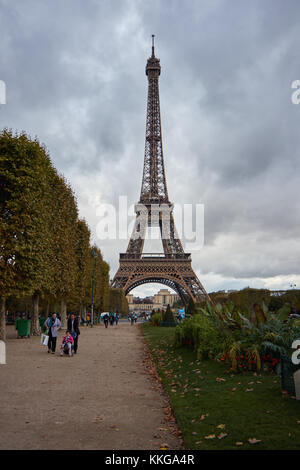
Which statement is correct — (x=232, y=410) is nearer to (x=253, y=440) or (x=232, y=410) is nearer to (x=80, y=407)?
(x=253, y=440)

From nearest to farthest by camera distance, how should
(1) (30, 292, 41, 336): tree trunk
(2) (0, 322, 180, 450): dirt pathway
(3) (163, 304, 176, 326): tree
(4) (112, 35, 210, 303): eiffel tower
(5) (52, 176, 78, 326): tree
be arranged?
(2) (0, 322, 180, 450): dirt pathway, (1) (30, 292, 41, 336): tree trunk, (5) (52, 176, 78, 326): tree, (3) (163, 304, 176, 326): tree, (4) (112, 35, 210, 303): eiffel tower

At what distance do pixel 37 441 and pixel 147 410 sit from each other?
8.65 ft

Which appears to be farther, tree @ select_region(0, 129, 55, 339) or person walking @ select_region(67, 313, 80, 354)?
tree @ select_region(0, 129, 55, 339)

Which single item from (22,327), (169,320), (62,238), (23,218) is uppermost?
(23,218)

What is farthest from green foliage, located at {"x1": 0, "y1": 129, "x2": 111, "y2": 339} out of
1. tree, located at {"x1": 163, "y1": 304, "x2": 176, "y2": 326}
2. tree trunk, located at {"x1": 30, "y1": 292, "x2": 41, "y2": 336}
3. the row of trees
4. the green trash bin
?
→ tree, located at {"x1": 163, "y1": 304, "x2": 176, "y2": 326}

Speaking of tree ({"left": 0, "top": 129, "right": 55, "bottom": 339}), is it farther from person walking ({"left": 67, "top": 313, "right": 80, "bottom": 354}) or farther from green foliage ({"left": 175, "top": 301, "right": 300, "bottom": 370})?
green foliage ({"left": 175, "top": 301, "right": 300, "bottom": 370})

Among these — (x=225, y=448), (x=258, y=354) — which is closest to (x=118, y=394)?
(x=258, y=354)

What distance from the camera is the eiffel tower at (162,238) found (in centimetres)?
6610

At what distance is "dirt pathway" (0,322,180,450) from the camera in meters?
5.86

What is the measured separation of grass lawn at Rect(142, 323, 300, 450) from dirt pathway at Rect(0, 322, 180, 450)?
0.45 meters

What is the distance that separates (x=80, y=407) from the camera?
789 centimetres

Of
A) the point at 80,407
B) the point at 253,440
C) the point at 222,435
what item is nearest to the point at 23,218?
the point at 80,407

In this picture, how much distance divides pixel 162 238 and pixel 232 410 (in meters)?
69.3

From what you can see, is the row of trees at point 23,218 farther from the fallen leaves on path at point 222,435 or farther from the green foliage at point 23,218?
the fallen leaves on path at point 222,435
